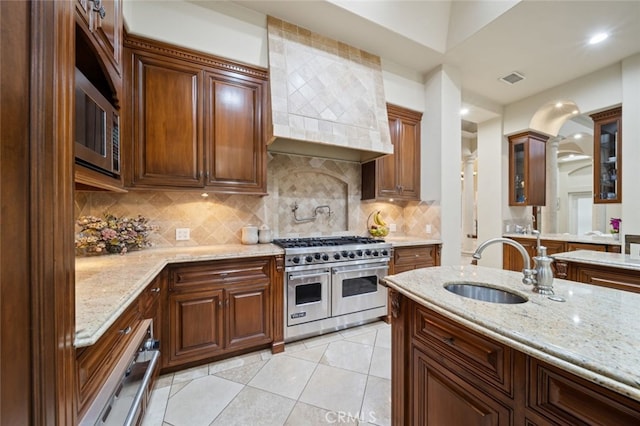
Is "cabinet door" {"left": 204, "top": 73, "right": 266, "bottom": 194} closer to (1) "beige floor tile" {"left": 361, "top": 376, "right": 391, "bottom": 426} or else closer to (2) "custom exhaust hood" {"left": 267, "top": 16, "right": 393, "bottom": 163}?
(2) "custom exhaust hood" {"left": 267, "top": 16, "right": 393, "bottom": 163}

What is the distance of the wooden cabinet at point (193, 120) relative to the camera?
82.8 inches

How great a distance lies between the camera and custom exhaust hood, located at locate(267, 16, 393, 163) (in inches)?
96.0

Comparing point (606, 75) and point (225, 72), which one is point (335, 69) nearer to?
point (225, 72)

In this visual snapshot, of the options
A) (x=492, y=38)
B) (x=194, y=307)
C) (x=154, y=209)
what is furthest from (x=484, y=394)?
(x=492, y=38)

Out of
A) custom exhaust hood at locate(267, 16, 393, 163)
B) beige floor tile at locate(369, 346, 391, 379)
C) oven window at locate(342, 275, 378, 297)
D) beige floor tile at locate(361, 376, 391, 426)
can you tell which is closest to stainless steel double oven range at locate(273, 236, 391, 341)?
oven window at locate(342, 275, 378, 297)

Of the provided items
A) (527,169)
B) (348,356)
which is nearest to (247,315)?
(348,356)

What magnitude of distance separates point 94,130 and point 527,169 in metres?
5.43

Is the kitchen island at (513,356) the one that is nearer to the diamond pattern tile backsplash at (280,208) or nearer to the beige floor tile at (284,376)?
the beige floor tile at (284,376)

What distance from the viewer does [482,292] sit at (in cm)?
133

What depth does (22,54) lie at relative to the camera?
0.47m

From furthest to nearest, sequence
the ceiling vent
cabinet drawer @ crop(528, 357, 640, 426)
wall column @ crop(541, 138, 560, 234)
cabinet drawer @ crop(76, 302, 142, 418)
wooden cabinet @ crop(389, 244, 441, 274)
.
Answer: wall column @ crop(541, 138, 560, 234), the ceiling vent, wooden cabinet @ crop(389, 244, 441, 274), cabinet drawer @ crop(76, 302, 142, 418), cabinet drawer @ crop(528, 357, 640, 426)

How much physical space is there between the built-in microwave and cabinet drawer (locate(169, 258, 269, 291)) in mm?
881

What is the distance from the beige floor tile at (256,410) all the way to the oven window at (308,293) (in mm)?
806

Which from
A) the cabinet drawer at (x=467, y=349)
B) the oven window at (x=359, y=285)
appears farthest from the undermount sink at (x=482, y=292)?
the oven window at (x=359, y=285)
